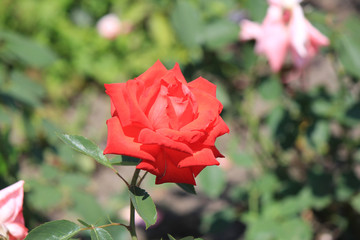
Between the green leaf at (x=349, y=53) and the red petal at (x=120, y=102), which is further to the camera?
the green leaf at (x=349, y=53)

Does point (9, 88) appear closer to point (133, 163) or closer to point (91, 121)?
point (133, 163)

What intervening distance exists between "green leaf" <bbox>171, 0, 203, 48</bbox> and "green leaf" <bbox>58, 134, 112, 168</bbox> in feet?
2.43

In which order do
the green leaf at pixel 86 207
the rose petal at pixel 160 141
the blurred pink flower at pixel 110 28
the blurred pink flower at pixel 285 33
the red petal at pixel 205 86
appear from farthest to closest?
the blurred pink flower at pixel 110 28, the green leaf at pixel 86 207, the blurred pink flower at pixel 285 33, the red petal at pixel 205 86, the rose petal at pixel 160 141

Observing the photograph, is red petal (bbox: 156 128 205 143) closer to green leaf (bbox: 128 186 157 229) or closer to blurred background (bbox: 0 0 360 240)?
green leaf (bbox: 128 186 157 229)

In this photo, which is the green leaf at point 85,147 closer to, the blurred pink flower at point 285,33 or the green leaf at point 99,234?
the green leaf at point 99,234

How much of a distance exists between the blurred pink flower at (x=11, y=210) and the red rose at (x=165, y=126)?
16 centimetres

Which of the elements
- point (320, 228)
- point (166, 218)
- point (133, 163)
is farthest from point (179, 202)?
point (133, 163)

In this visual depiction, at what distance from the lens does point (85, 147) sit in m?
0.59

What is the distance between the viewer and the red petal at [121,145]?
54cm

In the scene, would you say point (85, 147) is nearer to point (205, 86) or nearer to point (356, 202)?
point (205, 86)

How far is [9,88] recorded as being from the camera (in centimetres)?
133

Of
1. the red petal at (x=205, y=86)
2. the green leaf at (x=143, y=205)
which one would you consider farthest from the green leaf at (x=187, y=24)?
the green leaf at (x=143, y=205)

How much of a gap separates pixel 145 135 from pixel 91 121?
2.36m

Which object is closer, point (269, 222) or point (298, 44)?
point (298, 44)
